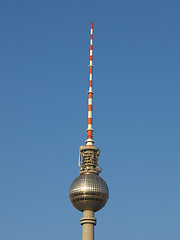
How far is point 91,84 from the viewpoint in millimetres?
174375

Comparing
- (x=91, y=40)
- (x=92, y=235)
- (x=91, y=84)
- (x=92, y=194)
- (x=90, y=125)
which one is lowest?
(x=92, y=235)

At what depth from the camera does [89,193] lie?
153 metres

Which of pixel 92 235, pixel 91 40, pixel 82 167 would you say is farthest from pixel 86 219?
pixel 91 40

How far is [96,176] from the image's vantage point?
15750 cm

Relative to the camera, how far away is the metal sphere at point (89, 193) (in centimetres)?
15325

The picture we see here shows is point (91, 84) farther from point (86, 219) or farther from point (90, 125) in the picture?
point (86, 219)

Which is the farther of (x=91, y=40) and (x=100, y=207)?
(x=91, y=40)

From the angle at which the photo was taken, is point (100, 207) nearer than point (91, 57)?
Yes

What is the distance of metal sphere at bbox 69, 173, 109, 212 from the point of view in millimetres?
153250

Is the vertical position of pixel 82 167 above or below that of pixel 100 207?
above

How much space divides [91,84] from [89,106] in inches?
354

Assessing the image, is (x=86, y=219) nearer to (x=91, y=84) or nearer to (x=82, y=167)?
(x=82, y=167)

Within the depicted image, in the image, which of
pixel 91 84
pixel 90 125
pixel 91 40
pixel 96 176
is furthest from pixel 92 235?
pixel 91 40

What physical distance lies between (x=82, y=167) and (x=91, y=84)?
29.1 meters
